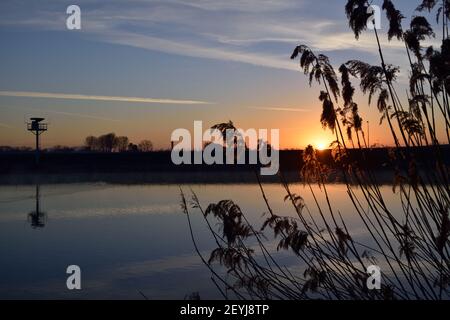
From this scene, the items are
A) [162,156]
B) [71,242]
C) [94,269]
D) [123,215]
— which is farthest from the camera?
[162,156]

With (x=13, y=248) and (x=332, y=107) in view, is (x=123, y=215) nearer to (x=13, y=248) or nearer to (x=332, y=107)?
(x=13, y=248)

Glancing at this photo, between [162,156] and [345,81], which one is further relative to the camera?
[162,156]

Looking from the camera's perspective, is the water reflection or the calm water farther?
the water reflection

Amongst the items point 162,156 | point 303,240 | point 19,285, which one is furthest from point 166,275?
point 162,156

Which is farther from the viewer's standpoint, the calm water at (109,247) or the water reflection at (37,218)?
the water reflection at (37,218)

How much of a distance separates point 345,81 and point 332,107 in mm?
308

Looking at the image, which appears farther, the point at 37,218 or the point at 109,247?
the point at 37,218

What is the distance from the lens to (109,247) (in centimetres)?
1609

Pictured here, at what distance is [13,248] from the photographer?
16.6 m

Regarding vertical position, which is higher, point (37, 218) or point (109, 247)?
point (37, 218)

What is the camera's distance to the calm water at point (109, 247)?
37.3ft

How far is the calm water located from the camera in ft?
37.3
